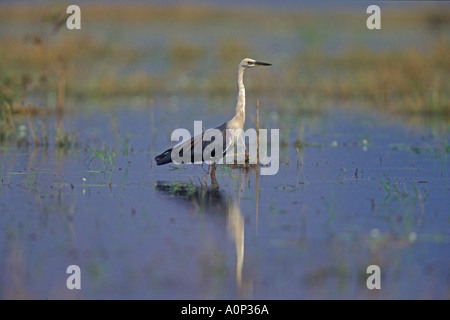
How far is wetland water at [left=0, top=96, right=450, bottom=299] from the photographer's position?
218 inches

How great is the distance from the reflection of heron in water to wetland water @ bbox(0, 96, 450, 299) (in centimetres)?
2

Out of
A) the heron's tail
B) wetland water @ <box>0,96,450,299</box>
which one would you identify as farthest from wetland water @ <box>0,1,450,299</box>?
the heron's tail

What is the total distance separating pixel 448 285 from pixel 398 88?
38.5 ft

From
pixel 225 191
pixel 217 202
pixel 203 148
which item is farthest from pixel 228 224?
pixel 203 148

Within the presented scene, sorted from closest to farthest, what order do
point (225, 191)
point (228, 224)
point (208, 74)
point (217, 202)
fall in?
point (228, 224)
point (217, 202)
point (225, 191)
point (208, 74)

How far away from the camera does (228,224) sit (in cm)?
704

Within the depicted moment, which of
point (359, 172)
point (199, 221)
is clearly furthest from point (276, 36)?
point (199, 221)

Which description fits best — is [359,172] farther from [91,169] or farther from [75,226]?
[75,226]

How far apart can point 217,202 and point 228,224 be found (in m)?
0.92

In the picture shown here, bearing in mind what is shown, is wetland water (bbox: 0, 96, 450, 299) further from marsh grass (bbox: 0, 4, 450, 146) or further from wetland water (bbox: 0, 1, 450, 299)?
marsh grass (bbox: 0, 4, 450, 146)

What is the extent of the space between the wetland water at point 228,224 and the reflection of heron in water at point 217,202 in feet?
0.06

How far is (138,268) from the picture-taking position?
19.2ft

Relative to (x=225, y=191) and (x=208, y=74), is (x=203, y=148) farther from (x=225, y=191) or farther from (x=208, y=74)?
(x=208, y=74)

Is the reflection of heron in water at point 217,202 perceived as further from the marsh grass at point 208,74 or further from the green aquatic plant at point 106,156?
the marsh grass at point 208,74
